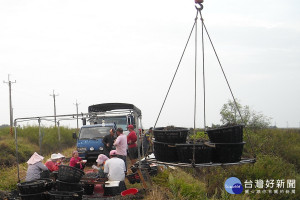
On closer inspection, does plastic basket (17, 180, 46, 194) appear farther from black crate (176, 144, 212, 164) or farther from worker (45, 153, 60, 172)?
black crate (176, 144, 212, 164)

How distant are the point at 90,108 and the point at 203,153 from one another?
1501cm

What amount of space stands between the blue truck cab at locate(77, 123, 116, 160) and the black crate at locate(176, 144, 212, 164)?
1101 cm

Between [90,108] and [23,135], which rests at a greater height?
[90,108]

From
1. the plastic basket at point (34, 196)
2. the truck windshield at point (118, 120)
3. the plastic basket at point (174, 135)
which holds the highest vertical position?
the plastic basket at point (174, 135)

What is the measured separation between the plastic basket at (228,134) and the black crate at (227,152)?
0.09 meters

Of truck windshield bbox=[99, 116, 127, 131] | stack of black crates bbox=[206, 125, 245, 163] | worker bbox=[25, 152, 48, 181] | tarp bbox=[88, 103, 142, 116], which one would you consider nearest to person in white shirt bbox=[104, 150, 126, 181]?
worker bbox=[25, 152, 48, 181]

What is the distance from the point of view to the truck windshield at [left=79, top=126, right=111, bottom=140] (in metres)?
16.7

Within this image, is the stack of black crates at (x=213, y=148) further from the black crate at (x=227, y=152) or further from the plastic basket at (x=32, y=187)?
the plastic basket at (x=32, y=187)

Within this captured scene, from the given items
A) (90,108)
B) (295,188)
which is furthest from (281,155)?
(90,108)

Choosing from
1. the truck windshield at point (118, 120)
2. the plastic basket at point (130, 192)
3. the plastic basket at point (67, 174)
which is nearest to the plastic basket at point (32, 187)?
the plastic basket at point (67, 174)

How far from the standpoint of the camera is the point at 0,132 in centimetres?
3331

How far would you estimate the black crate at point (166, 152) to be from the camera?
599 cm

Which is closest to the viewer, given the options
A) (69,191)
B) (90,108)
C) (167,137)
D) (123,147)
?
(167,137)

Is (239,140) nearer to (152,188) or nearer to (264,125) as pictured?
(152,188)
